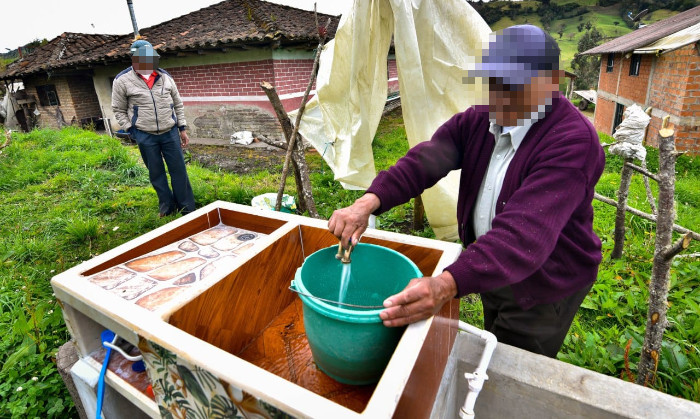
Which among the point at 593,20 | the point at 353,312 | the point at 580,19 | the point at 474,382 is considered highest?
the point at 580,19

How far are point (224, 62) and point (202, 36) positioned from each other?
3.25 ft

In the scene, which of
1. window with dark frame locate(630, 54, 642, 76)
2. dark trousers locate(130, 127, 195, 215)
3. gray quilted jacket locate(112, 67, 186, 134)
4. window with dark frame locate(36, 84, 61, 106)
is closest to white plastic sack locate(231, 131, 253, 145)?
dark trousers locate(130, 127, 195, 215)

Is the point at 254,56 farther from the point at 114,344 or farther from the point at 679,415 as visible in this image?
the point at 679,415

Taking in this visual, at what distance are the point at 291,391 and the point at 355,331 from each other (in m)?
0.26

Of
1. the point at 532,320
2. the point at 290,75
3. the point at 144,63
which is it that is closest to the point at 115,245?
the point at 144,63

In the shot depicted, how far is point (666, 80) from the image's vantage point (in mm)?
9281

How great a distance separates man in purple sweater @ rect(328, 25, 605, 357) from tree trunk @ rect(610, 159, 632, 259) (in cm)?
153

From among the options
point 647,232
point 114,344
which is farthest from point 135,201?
point 647,232

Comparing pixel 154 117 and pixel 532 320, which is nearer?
pixel 532 320

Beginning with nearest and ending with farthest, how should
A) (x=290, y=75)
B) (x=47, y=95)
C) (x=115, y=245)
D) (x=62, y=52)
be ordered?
(x=115, y=245), (x=290, y=75), (x=62, y=52), (x=47, y=95)

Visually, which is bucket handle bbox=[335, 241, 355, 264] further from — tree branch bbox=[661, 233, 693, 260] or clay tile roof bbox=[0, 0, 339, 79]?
clay tile roof bbox=[0, 0, 339, 79]

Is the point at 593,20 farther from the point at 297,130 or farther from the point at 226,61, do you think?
the point at 297,130

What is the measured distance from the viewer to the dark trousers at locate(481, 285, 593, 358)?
5.30ft

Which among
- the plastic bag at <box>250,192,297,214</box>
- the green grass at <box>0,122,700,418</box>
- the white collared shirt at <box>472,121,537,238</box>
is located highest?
the white collared shirt at <box>472,121,537,238</box>
